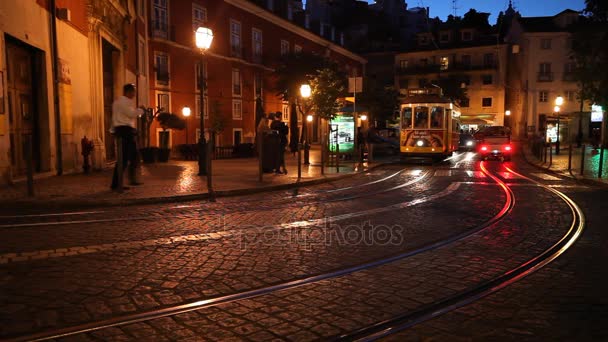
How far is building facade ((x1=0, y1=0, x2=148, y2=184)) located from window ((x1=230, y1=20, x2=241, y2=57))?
761 inches

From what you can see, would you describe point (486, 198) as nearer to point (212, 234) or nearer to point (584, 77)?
point (212, 234)

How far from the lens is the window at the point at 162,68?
31422mm

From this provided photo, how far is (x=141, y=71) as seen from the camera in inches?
928

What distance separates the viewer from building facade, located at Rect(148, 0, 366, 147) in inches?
1254

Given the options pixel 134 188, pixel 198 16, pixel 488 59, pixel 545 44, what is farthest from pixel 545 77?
pixel 134 188

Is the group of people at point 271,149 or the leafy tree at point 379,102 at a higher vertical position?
the leafy tree at point 379,102

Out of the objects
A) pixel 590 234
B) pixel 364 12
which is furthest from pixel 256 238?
pixel 364 12

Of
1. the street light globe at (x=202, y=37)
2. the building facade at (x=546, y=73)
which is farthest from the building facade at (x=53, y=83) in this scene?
the building facade at (x=546, y=73)

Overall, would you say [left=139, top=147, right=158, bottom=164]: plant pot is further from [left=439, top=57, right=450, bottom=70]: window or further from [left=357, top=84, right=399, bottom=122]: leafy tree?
[left=439, top=57, right=450, bottom=70]: window

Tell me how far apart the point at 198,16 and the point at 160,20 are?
3.42 meters

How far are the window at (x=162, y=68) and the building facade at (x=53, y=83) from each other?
13.2 metres

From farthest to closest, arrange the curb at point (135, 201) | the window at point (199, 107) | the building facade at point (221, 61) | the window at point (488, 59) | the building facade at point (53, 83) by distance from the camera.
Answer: the window at point (488, 59) < the window at point (199, 107) < the building facade at point (221, 61) < the building facade at point (53, 83) < the curb at point (135, 201)

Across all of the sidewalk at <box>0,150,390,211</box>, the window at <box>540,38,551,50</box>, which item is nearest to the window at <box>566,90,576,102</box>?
the window at <box>540,38,551,50</box>

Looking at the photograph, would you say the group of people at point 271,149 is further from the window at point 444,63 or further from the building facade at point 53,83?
the window at point 444,63
